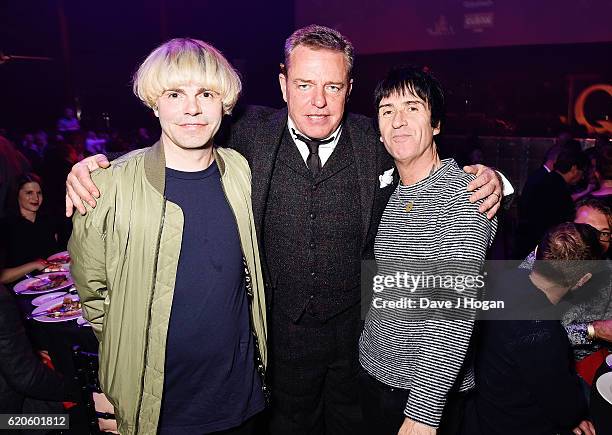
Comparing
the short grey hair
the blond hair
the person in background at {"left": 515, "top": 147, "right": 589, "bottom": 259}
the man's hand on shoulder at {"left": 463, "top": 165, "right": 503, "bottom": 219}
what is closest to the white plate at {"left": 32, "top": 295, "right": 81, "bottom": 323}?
the blond hair

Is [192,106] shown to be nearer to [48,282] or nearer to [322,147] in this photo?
[322,147]

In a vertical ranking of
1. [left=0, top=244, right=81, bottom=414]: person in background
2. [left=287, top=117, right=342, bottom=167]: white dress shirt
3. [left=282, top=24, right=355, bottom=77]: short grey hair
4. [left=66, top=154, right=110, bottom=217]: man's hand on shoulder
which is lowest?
[left=0, top=244, right=81, bottom=414]: person in background

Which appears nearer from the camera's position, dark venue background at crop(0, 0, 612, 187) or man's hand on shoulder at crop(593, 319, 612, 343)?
man's hand on shoulder at crop(593, 319, 612, 343)

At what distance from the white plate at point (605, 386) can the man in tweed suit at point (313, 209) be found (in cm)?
90

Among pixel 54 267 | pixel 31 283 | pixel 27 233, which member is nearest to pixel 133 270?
pixel 31 283

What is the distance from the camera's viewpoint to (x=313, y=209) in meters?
1.86

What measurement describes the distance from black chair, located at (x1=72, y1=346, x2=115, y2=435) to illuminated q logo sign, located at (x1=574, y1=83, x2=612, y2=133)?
9.01 m

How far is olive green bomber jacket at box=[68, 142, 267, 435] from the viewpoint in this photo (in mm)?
1482

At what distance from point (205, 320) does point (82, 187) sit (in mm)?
566

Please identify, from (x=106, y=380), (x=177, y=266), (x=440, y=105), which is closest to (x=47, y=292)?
(x=106, y=380)

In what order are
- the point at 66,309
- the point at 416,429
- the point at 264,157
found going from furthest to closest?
the point at 66,309
the point at 264,157
the point at 416,429

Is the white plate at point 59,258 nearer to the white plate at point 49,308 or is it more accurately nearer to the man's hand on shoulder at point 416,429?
the white plate at point 49,308

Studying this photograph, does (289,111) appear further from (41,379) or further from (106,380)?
(41,379)

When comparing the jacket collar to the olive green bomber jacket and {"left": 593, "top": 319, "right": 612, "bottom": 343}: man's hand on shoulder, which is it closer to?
the olive green bomber jacket
